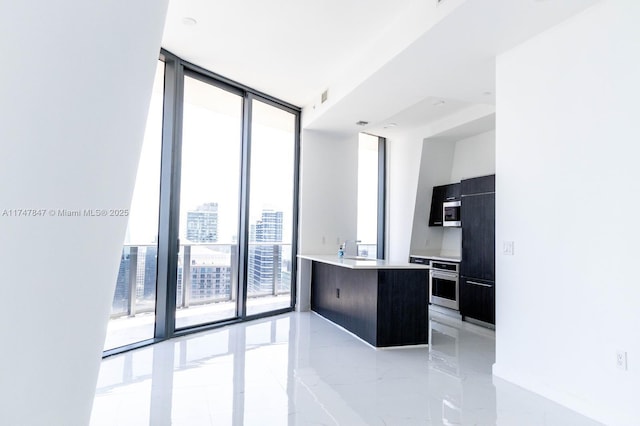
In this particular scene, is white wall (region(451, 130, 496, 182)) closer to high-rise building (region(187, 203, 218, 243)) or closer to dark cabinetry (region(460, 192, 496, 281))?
dark cabinetry (region(460, 192, 496, 281))

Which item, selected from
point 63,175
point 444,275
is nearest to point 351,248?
point 444,275

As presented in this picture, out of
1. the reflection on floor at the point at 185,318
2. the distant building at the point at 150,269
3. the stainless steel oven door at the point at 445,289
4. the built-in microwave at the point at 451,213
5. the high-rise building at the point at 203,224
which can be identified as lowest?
the reflection on floor at the point at 185,318

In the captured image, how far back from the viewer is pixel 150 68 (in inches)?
44.6

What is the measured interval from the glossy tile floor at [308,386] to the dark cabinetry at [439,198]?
2560 mm

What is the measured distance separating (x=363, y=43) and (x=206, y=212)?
258cm

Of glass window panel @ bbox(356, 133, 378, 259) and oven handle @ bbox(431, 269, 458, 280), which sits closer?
oven handle @ bbox(431, 269, 458, 280)

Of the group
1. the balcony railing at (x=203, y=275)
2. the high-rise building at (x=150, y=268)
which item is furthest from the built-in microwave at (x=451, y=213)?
the high-rise building at (x=150, y=268)

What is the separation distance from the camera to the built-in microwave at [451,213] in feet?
19.8

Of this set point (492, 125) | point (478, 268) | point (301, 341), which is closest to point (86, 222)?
point (301, 341)

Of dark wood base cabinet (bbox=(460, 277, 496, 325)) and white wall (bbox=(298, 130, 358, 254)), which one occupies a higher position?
white wall (bbox=(298, 130, 358, 254))

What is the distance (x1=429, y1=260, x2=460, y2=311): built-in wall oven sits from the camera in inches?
223

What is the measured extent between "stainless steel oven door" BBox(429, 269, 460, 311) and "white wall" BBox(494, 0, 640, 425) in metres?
2.33

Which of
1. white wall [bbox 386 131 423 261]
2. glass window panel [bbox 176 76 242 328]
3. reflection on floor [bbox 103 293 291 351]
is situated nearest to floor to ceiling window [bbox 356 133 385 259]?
white wall [bbox 386 131 423 261]

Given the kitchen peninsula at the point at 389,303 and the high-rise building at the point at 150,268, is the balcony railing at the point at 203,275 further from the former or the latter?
the kitchen peninsula at the point at 389,303
